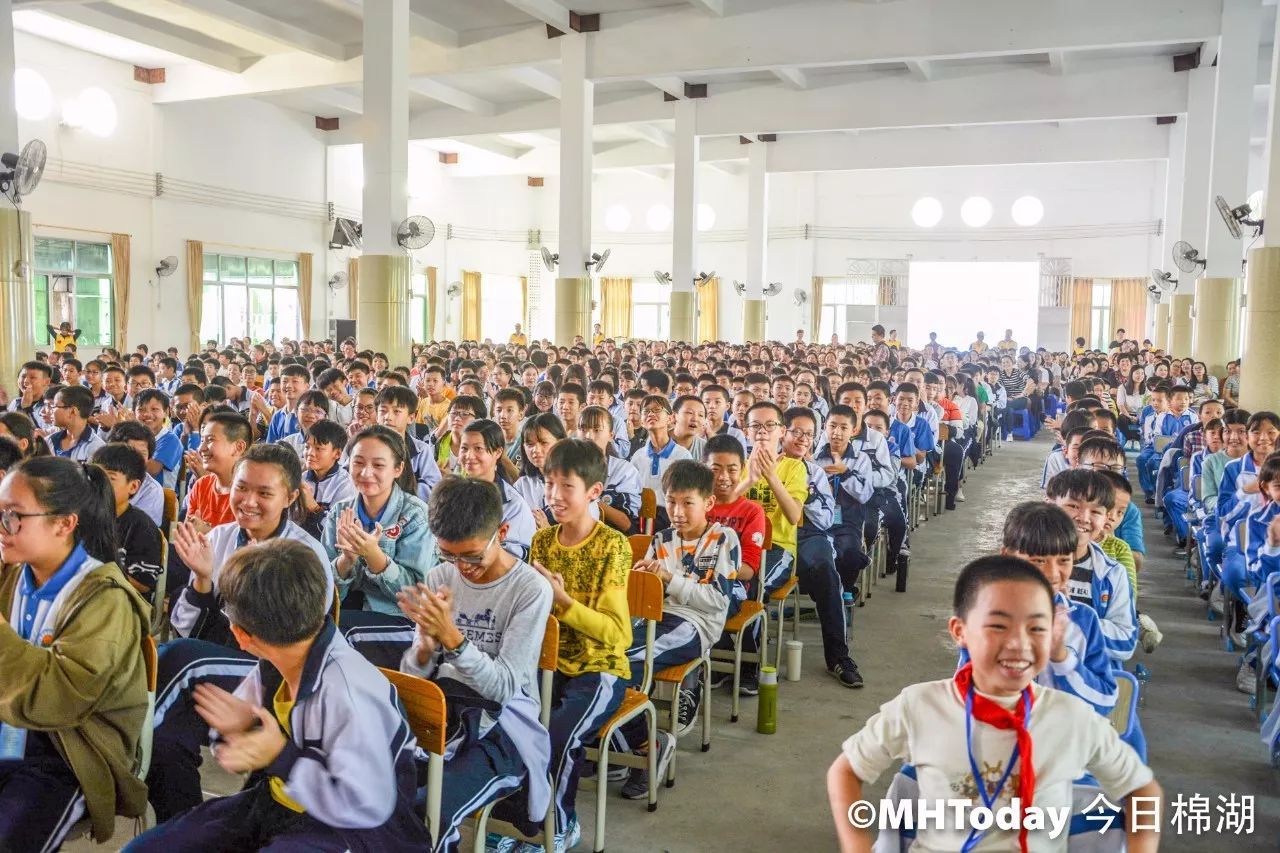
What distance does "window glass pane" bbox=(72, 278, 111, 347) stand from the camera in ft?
51.6

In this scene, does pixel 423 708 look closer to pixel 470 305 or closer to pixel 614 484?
pixel 614 484

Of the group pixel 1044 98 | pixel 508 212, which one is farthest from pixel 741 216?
pixel 1044 98

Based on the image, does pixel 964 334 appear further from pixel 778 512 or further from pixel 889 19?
pixel 778 512

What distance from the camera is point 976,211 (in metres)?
23.8

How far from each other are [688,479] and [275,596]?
1955 millimetres

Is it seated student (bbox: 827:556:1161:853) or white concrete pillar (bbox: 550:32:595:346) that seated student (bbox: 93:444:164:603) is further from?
white concrete pillar (bbox: 550:32:595:346)

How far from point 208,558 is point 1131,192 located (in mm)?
23572

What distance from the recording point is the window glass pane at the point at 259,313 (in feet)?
62.4

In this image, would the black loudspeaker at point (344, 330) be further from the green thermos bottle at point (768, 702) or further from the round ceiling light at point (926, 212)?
the green thermos bottle at point (768, 702)

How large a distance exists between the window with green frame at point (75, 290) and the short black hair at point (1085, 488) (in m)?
15.3

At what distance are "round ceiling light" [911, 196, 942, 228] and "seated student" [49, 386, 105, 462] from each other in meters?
21.7

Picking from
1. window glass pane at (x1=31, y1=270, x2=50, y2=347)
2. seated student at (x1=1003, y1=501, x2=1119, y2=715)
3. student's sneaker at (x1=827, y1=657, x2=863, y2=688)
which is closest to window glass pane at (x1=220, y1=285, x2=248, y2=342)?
window glass pane at (x1=31, y1=270, x2=50, y2=347)

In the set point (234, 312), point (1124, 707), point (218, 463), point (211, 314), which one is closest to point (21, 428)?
point (218, 463)

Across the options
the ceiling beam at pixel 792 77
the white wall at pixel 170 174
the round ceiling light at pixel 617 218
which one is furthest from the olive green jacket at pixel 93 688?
the round ceiling light at pixel 617 218
